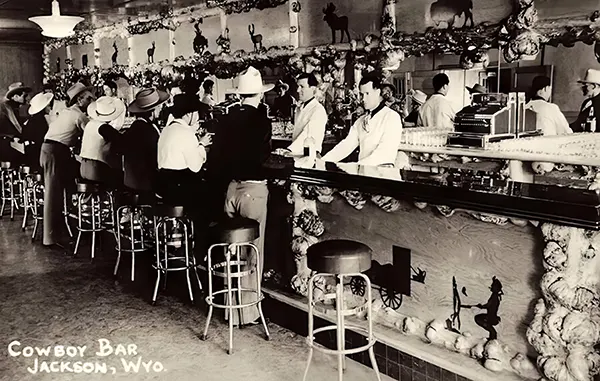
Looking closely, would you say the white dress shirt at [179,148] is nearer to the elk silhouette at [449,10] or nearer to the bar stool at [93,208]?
the bar stool at [93,208]

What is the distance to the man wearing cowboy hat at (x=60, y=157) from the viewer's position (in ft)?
21.0

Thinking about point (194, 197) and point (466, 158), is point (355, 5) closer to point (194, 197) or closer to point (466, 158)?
point (466, 158)

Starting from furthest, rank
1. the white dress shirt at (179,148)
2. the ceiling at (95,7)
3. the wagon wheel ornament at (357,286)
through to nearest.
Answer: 1. the ceiling at (95,7)
2. the white dress shirt at (179,148)
3. the wagon wheel ornament at (357,286)

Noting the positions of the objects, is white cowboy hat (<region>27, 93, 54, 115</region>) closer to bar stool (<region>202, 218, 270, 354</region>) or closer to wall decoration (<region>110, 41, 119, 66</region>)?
wall decoration (<region>110, 41, 119, 66</region>)

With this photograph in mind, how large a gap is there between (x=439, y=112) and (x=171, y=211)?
331cm

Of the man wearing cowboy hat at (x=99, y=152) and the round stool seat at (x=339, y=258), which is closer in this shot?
the round stool seat at (x=339, y=258)

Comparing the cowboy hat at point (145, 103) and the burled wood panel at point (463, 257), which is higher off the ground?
the cowboy hat at point (145, 103)

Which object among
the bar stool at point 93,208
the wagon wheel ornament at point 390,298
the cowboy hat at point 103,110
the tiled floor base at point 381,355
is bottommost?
the tiled floor base at point 381,355

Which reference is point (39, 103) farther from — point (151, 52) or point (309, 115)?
point (309, 115)

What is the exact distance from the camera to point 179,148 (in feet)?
14.2

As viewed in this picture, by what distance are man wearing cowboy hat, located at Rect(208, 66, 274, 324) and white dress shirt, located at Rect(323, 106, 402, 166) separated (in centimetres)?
118

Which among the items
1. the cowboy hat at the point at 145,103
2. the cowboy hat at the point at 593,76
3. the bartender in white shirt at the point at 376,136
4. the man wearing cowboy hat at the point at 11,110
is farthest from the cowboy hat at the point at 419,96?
the man wearing cowboy hat at the point at 11,110

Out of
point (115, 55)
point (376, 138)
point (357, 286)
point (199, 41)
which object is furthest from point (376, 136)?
point (115, 55)

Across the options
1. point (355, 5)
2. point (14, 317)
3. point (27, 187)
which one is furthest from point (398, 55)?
point (27, 187)
